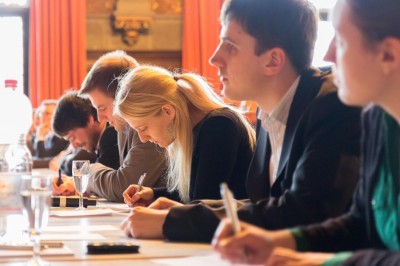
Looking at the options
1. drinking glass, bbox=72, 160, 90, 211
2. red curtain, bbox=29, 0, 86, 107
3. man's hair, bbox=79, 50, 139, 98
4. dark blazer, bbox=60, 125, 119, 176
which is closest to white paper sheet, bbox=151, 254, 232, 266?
drinking glass, bbox=72, 160, 90, 211

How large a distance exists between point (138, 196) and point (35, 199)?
1.33 meters

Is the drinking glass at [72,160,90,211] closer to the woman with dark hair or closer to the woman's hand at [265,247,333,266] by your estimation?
the woman with dark hair

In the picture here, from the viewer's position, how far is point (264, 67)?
2285mm

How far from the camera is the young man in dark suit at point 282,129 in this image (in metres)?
1.94

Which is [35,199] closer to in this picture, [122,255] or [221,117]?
[122,255]

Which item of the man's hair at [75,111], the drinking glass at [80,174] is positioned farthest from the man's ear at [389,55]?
the man's hair at [75,111]

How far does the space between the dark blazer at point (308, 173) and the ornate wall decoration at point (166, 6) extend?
22.9 feet

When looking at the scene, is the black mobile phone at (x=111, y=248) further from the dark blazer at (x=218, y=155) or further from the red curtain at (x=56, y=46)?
the red curtain at (x=56, y=46)

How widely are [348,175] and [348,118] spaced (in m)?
0.17

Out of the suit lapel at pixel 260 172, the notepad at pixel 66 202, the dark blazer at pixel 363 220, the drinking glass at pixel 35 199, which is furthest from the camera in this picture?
the notepad at pixel 66 202

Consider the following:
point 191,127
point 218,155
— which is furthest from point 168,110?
point 218,155

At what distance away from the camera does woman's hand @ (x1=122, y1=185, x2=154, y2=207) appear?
122 inches

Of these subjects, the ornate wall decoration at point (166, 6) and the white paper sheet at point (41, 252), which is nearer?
the white paper sheet at point (41, 252)

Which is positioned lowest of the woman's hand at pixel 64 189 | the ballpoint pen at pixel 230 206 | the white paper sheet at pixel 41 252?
the woman's hand at pixel 64 189
